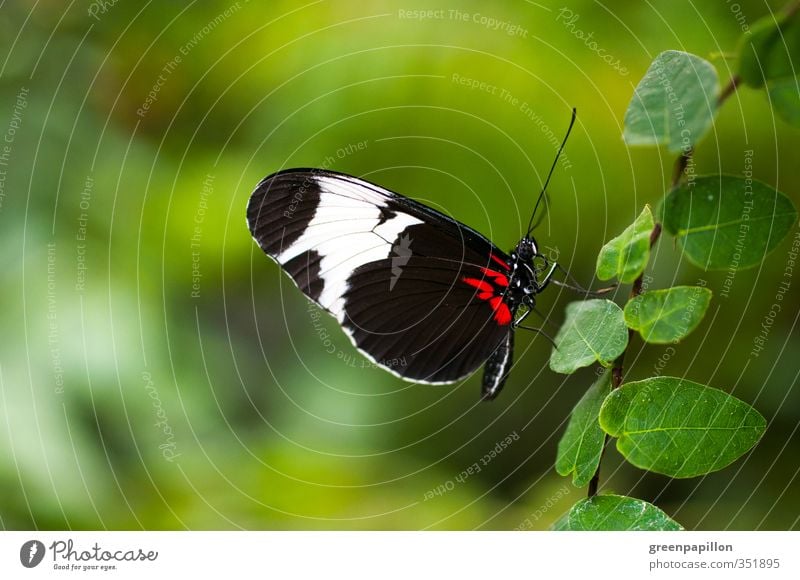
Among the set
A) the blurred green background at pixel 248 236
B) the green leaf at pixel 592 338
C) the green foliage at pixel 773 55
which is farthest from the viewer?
the blurred green background at pixel 248 236

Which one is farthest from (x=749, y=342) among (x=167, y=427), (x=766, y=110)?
(x=167, y=427)

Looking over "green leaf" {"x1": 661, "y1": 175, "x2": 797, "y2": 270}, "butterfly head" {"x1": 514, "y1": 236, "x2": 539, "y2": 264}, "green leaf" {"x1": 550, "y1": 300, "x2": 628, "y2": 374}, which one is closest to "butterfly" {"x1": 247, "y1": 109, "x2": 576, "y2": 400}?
"butterfly head" {"x1": 514, "y1": 236, "x2": 539, "y2": 264}

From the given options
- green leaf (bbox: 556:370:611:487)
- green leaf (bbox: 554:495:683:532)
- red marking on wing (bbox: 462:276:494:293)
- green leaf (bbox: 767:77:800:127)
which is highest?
green leaf (bbox: 767:77:800:127)

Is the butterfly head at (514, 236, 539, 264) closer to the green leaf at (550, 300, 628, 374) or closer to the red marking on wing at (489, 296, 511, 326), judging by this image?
the red marking on wing at (489, 296, 511, 326)

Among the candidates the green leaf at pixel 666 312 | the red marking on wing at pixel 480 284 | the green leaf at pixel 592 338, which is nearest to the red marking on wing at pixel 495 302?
the red marking on wing at pixel 480 284

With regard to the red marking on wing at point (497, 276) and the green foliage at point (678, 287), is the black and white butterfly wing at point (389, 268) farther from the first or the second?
the green foliage at point (678, 287)

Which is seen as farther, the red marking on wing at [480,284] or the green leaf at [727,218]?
the red marking on wing at [480,284]
